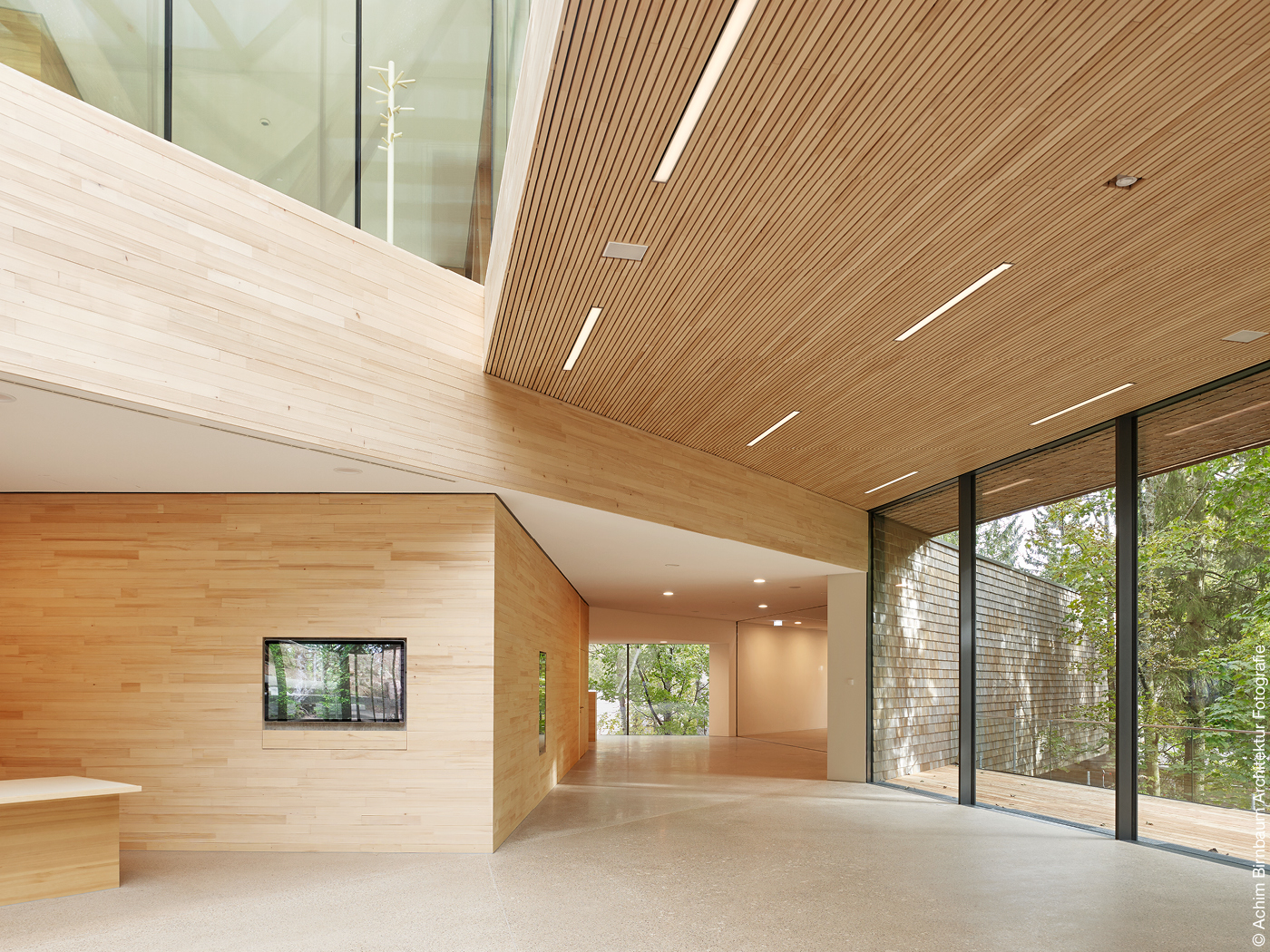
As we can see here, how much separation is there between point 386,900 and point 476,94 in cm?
673

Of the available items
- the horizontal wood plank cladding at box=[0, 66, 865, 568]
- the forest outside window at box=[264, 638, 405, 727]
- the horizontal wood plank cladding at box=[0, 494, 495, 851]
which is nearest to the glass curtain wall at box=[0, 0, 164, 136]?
the horizontal wood plank cladding at box=[0, 66, 865, 568]

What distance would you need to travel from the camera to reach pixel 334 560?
7871 mm

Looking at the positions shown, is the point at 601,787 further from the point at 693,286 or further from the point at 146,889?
the point at 693,286

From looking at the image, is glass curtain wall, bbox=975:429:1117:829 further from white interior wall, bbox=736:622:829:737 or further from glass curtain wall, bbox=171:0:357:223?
white interior wall, bbox=736:622:829:737

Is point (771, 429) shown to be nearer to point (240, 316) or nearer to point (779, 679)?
point (240, 316)

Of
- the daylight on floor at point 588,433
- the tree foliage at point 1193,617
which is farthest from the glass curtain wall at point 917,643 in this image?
the tree foliage at point 1193,617

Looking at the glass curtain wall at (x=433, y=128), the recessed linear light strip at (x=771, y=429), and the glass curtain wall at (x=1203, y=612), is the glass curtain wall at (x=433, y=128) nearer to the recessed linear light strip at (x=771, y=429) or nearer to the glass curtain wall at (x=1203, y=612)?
the recessed linear light strip at (x=771, y=429)

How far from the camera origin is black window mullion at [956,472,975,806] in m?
10.8

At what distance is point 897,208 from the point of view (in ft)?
15.4

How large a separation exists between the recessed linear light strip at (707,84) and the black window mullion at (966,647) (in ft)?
26.3

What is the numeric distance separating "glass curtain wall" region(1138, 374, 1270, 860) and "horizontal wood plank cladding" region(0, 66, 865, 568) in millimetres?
5046

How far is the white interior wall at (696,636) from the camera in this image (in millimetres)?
20828

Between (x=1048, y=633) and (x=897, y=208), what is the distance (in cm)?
640

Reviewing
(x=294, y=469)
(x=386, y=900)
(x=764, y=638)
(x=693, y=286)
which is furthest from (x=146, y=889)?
(x=764, y=638)
